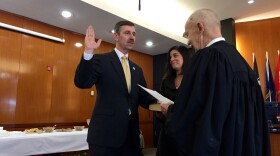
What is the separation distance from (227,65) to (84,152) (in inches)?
126

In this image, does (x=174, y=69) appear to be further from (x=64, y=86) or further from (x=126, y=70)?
(x=64, y=86)

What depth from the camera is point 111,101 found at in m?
1.59

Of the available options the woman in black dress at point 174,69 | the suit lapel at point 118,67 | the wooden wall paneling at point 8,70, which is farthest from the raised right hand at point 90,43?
the wooden wall paneling at point 8,70

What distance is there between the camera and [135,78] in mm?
1809

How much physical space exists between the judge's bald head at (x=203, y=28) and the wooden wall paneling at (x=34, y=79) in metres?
3.99

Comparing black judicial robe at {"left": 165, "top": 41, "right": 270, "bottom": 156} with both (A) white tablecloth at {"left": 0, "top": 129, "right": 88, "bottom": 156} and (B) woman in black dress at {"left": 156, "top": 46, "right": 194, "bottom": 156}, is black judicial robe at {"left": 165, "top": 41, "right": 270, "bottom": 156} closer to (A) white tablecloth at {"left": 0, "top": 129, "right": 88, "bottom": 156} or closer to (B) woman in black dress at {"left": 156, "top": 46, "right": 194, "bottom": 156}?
(B) woman in black dress at {"left": 156, "top": 46, "right": 194, "bottom": 156}

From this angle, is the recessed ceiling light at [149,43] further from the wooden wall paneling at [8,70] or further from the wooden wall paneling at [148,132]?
the wooden wall paneling at [8,70]

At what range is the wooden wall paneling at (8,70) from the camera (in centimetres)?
422

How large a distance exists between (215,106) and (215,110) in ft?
0.06

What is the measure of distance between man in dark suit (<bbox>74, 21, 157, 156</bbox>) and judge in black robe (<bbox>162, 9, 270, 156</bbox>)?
429mm

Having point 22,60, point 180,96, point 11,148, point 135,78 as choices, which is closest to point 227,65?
point 180,96

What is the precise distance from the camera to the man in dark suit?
1528 mm

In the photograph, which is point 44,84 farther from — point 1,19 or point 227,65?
point 227,65

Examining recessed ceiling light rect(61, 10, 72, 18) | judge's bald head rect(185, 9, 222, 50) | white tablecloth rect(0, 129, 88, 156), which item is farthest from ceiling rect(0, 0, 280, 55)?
judge's bald head rect(185, 9, 222, 50)
